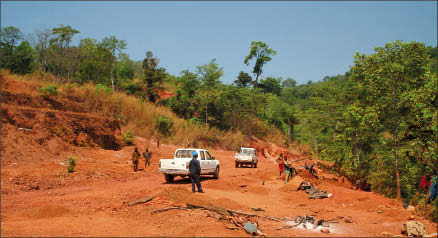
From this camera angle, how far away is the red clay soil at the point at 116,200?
828cm

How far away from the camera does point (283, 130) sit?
61.0 meters

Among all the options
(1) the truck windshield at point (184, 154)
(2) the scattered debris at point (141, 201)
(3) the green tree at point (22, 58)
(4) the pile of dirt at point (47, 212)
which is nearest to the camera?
(4) the pile of dirt at point (47, 212)

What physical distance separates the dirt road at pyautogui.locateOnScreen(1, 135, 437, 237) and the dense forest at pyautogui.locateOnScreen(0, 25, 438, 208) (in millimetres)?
4527

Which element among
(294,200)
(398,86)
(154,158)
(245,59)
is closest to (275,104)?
(245,59)

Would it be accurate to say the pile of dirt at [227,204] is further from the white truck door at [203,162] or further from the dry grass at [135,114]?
the dry grass at [135,114]

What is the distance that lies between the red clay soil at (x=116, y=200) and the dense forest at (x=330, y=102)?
11.8 ft

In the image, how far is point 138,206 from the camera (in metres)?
10.3

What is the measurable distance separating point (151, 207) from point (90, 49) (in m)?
41.5

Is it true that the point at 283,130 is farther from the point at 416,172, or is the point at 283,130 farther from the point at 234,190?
the point at 234,190

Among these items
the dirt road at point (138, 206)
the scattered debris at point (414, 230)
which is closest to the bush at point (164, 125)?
the dirt road at point (138, 206)

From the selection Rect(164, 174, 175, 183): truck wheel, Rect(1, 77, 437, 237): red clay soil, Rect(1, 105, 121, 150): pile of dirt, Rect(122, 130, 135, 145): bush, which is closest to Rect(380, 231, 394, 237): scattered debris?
Rect(1, 77, 437, 237): red clay soil

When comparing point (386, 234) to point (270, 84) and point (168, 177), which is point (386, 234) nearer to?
point (168, 177)

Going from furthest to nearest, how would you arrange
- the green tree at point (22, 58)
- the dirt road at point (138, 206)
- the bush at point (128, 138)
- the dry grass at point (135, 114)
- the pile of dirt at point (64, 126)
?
the green tree at point (22, 58) → the dry grass at point (135, 114) → the bush at point (128, 138) → the pile of dirt at point (64, 126) → the dirt road at point (138, 206)

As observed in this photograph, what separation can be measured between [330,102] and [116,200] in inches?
1032
